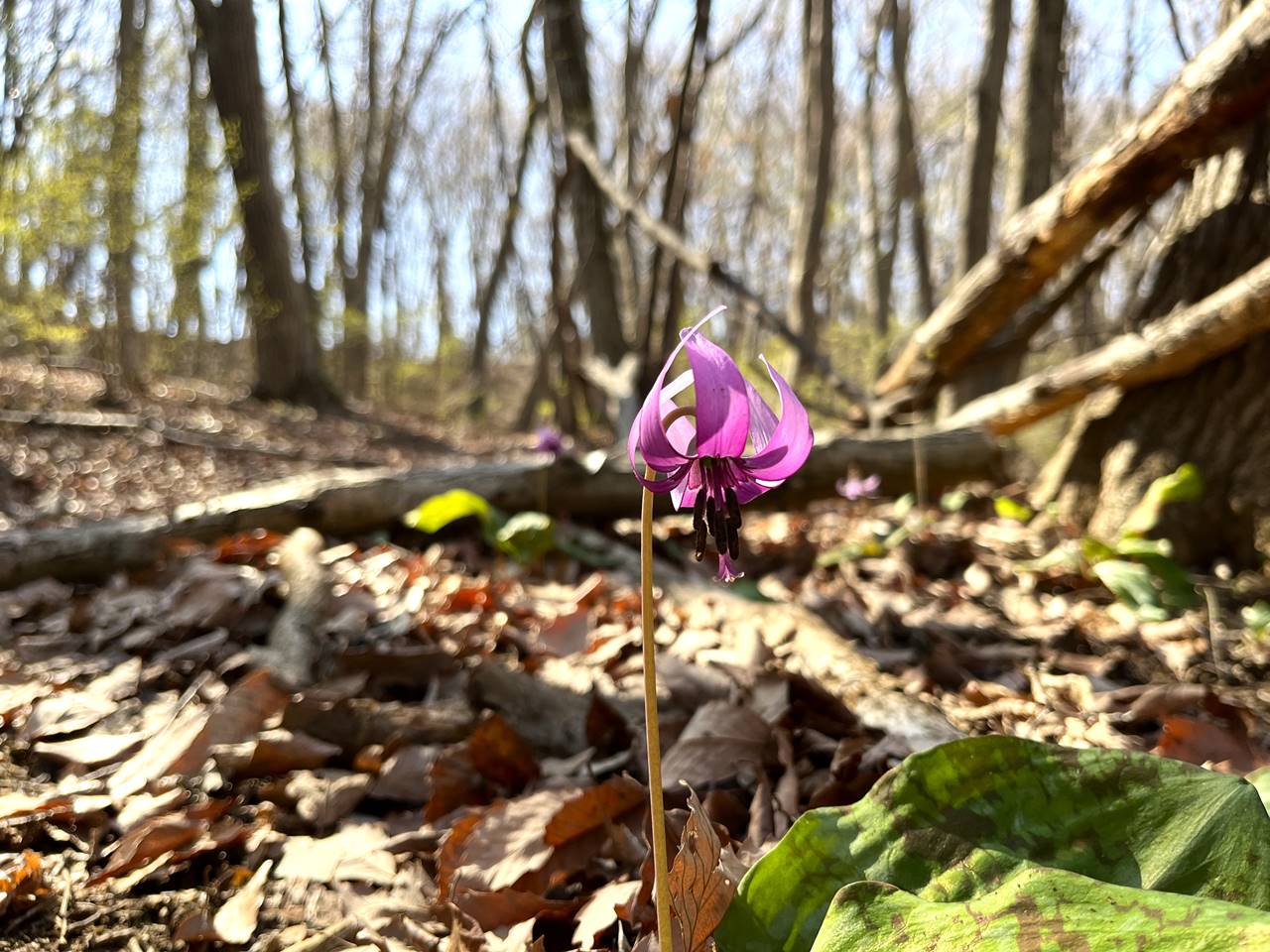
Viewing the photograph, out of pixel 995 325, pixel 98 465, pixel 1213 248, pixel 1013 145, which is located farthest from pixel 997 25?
pixel 98 465

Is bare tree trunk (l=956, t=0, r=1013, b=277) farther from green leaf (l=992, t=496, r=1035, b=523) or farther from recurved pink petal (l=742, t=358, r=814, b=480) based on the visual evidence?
recurved pink petal (l=742, t=358, r=814, b=480)

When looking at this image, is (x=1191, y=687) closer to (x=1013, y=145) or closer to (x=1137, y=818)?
(x=1137, y=818)

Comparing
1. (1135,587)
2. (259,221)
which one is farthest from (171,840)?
(259,221)

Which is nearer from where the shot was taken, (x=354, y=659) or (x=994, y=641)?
(x=354, y=659)

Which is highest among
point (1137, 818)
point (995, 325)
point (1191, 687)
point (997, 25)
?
point (997, 25)

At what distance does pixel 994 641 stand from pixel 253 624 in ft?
6.71

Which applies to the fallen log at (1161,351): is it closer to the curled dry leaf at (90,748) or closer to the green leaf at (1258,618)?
the green leaf at (1258,618)

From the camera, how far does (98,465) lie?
5.64m

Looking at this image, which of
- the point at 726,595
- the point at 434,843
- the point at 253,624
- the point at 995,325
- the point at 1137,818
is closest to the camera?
the point at 1137,818

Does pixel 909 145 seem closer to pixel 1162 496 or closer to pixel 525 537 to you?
pixel 1162 496

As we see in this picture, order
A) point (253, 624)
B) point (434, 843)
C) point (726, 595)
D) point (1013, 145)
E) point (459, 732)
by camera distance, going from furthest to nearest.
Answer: point (1013, 145)
point (726, 595)
point (253, 624)
point (459, 732)
point (434, 843)

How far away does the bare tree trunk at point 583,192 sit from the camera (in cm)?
512

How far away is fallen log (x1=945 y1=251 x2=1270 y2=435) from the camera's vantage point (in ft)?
8.15

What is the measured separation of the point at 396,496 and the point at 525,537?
650 mm
